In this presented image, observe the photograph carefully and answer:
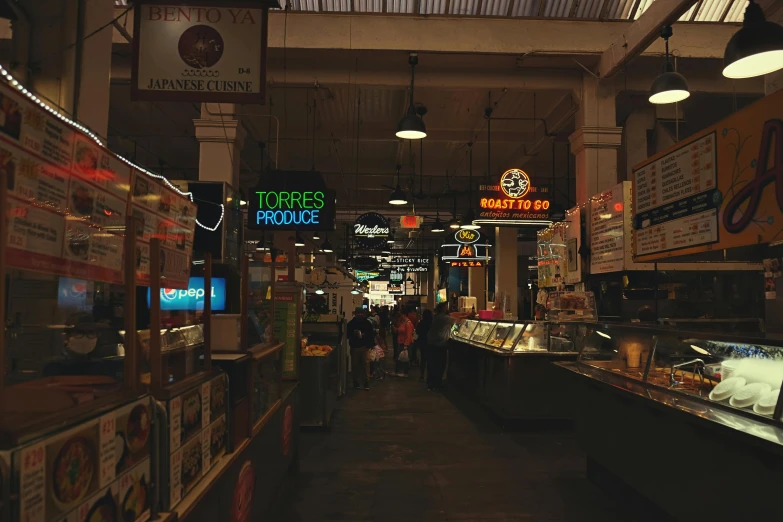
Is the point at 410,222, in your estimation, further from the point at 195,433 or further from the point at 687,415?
the point at 195,433

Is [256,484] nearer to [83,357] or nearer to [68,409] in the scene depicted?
[83,357]

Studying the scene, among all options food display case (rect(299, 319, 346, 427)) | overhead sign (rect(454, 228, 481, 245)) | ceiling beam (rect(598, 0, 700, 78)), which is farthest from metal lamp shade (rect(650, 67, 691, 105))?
overhead sign (rect(454, 228, 481, 245))

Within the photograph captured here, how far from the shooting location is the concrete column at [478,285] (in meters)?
22.8

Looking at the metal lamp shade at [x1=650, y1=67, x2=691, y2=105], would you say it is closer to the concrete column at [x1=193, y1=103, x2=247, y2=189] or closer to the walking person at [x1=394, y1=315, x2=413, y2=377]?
the concrete column at [x1=193, y1=103, x2=247, y2=189]

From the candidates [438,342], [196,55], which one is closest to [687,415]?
[196,55]

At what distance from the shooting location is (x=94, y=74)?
5.34 meters

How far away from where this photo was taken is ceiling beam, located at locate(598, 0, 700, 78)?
22.6ft

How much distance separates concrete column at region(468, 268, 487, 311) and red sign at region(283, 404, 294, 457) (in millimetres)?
17372

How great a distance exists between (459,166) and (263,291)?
12006 mm

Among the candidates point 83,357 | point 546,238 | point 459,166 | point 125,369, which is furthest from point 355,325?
point 125,369

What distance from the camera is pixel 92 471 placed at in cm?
185

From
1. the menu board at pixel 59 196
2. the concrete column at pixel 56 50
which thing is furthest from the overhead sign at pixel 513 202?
the menu board at pixel 59 196

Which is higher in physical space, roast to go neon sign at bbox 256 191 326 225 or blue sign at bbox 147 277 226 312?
roast to go neon sign at bbox 256 191 326 225

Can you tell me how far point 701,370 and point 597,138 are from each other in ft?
18.9
